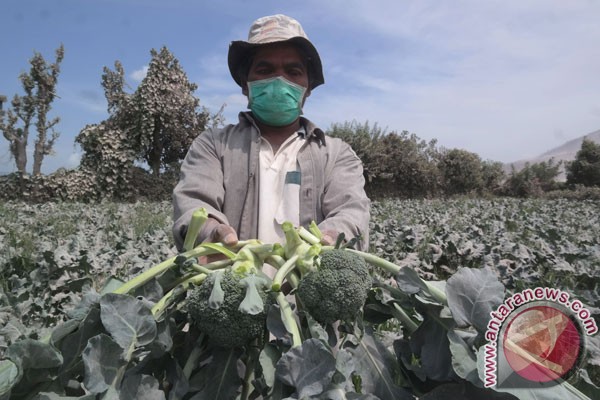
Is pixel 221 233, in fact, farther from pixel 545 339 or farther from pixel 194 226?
pixel 545 339

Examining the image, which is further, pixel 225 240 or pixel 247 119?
pixel 247 119

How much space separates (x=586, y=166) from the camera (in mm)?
31703

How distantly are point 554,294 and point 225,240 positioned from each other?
92cm

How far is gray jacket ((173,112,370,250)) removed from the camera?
1.99 metres

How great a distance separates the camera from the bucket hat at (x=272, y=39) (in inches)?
78.3

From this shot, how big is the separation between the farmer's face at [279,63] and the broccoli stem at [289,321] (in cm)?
141

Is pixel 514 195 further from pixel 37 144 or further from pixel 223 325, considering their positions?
pixel 223 325

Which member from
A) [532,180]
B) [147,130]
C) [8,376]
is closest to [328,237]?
Answer: [8,376]

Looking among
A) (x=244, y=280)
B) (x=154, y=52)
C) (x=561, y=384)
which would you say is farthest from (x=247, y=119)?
(x=154, y=52)

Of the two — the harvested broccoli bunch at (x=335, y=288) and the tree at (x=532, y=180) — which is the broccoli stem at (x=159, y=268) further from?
the tree at (x=532, y=180)

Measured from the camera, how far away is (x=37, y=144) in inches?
802

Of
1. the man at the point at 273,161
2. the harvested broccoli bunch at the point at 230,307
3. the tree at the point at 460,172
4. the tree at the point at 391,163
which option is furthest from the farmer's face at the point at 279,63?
the tree at the point at 460,172

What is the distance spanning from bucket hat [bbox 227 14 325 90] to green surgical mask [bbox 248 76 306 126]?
16cm

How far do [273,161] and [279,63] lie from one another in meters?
0.49
